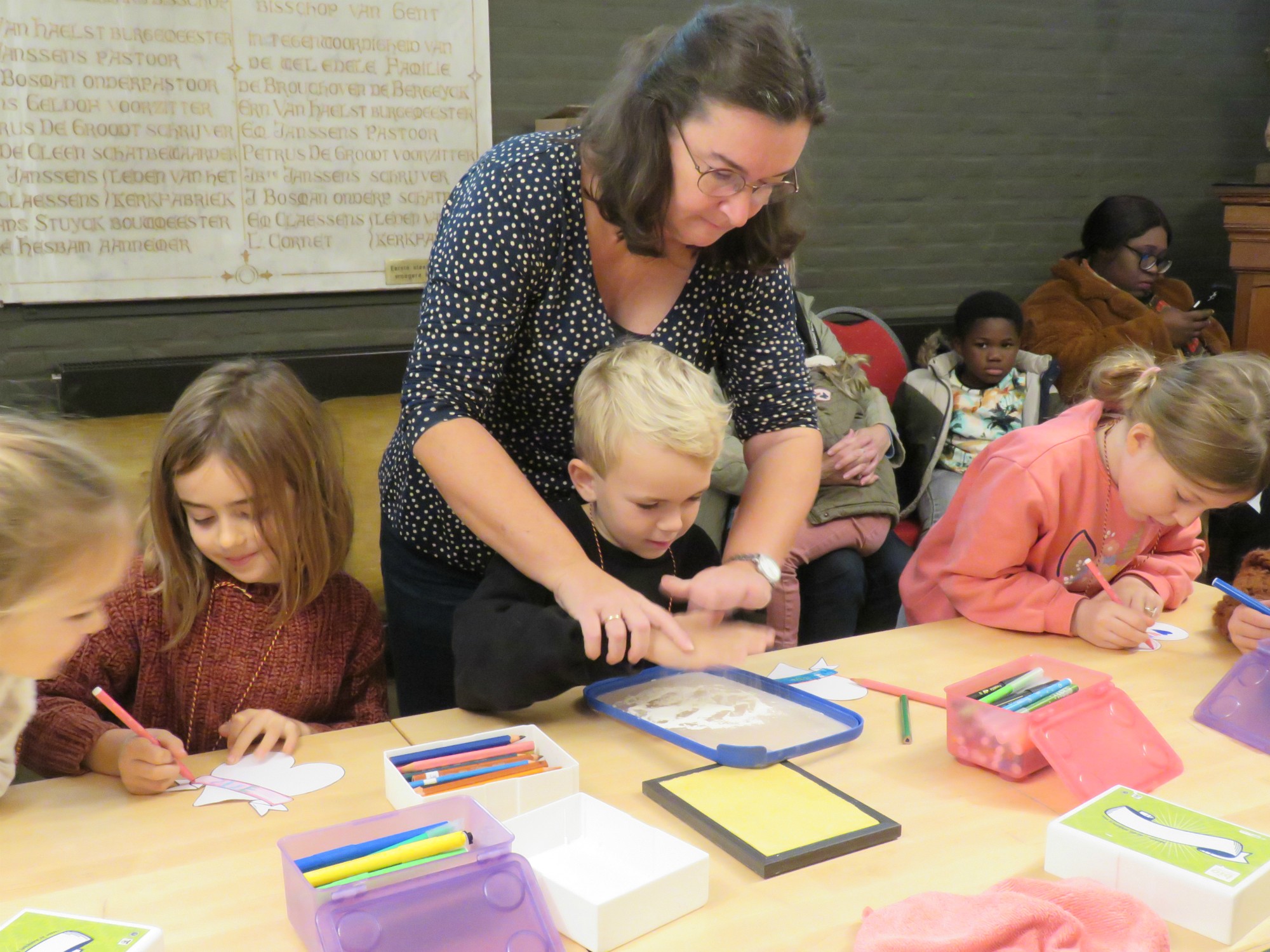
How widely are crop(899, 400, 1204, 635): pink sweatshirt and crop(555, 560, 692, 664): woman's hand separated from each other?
71 centimetres

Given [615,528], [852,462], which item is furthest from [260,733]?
[852,462]

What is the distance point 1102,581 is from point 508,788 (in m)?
1.02

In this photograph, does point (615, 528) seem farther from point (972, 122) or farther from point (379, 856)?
point (972, 122)

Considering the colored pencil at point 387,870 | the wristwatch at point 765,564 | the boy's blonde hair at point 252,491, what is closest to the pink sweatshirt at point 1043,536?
the wristwatch at point 765,564

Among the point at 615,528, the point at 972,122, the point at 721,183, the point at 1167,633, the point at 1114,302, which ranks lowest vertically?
the point at 1167,633

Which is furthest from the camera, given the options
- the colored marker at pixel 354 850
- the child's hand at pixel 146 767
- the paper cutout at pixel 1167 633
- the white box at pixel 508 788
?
the paper cutout at pixel 1167 633

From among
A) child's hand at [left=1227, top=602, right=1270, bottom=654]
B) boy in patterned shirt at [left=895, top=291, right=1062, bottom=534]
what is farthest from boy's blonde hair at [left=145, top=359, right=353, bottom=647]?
boy in patterned shirt at [left=895, top=291, right=1062, bottom=534]

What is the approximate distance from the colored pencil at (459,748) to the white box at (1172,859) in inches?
22.9

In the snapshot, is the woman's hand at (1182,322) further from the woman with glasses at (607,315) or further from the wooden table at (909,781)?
the woman with glasses at (607,315)

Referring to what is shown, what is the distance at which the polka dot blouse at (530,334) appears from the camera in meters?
1.47

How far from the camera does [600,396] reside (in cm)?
149

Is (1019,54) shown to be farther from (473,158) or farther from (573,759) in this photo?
(573,759)

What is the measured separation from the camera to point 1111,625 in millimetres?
1729

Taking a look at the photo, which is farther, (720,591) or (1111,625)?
(1111,625)
